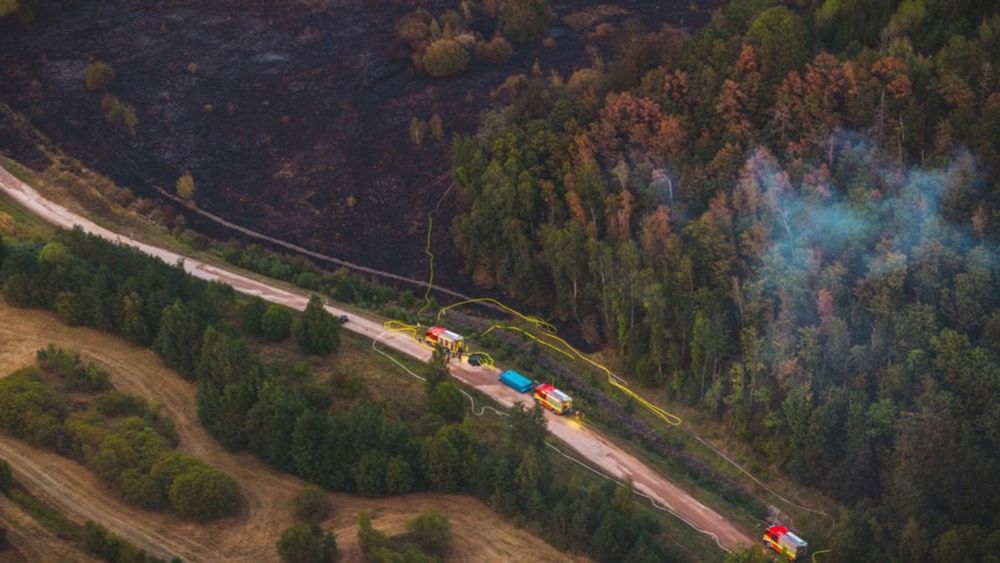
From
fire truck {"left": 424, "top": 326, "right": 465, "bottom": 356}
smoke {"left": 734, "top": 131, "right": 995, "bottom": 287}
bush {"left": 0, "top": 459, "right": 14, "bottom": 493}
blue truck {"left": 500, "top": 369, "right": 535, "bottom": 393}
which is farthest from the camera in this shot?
fire truck {"left": 424, "top": 326, "right": 465, "bottom": 356}

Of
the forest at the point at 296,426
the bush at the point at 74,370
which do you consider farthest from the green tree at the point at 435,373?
the bush at the point at 74,370

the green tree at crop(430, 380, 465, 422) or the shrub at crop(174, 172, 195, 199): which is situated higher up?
the green tree at crop(430, 380, 465, 422)

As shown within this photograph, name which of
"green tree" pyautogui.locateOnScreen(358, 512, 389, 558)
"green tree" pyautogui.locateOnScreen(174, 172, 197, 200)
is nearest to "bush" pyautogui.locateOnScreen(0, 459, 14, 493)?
"green tree" pyautogui.locateOnScreen(358, 512, 389, 558)

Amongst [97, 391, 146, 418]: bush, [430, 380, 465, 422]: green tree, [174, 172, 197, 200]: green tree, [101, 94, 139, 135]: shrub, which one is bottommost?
[174, 172, 197, 200]: green tree

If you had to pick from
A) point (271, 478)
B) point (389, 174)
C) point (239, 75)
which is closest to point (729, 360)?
point (271, 478)

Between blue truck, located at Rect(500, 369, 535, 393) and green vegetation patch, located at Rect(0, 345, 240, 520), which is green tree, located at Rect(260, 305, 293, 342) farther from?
blue truck, located at Rect(500, 369, 535, 393)

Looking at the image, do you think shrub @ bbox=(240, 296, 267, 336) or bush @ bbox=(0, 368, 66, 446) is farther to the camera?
shrub @ bbox=(240, 296, 267, 336)

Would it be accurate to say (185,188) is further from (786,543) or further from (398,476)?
(786,543)
